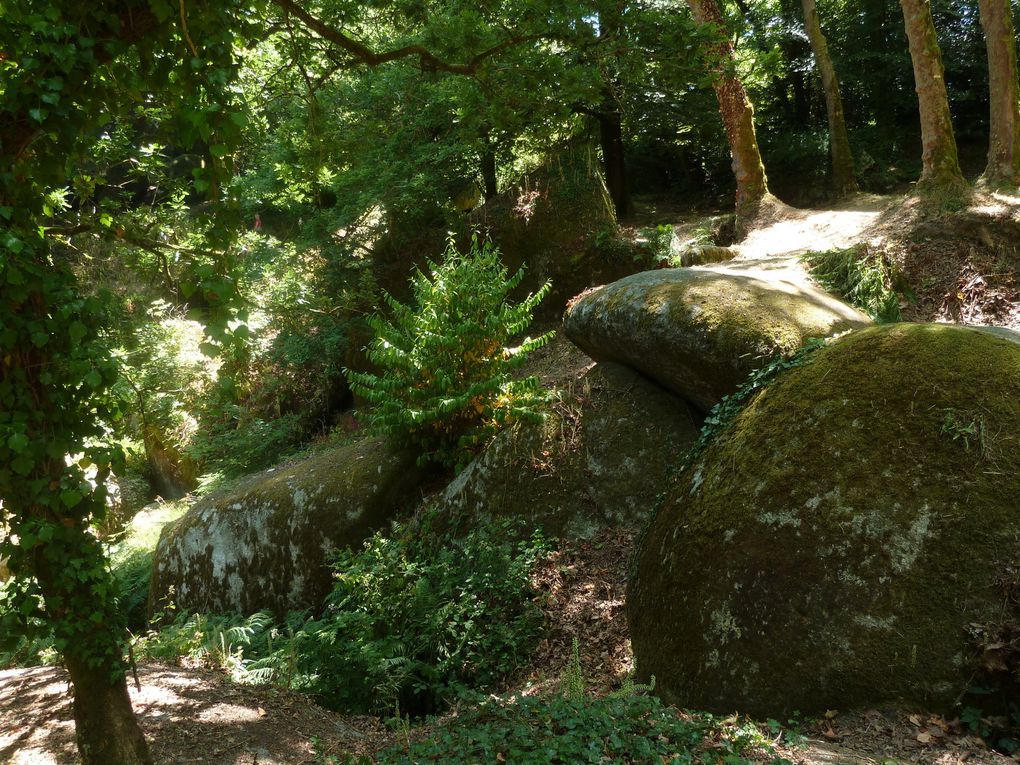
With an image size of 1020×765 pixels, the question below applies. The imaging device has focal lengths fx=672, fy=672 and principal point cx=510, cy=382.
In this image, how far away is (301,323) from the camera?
1325 cm

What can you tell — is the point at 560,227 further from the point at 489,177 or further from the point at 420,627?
the point at 420,627

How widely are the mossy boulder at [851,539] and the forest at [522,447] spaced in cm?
2

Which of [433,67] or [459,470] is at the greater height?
[433,67]

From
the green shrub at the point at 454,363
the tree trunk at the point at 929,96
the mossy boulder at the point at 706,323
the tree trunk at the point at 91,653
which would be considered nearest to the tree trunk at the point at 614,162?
the tree trunk at the point at 929,96

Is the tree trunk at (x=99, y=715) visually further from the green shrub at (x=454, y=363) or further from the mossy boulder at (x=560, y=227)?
the mossy boulder at (x=560, y=227)

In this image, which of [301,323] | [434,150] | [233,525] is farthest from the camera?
[301,323]

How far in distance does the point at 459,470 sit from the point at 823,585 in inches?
177

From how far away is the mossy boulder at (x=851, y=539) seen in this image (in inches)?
139

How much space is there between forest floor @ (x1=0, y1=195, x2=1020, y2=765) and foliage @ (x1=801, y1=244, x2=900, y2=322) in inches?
12.1

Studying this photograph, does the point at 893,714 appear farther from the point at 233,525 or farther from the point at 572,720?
the point at 233,525

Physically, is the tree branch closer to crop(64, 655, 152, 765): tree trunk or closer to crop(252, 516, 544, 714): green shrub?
crop(252, 516, 544, 714): green shrub

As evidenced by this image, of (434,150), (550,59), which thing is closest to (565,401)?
(550,59)

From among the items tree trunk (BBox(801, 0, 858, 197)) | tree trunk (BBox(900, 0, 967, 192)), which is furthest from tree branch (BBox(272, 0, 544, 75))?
tree trunk (BBox(801, 0, 858, 197))

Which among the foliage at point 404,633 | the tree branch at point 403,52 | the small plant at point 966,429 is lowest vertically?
the foliage at point 404,633
